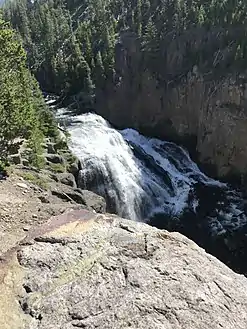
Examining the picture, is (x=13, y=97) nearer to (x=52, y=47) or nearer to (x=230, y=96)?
(x=230, y=96)

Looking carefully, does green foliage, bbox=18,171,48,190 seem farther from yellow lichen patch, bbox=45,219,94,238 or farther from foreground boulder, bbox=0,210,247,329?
foreground boulder, bbox=0,210,247,329

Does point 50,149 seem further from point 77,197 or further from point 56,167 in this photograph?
point 77,197

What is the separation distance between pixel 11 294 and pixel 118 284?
260cm

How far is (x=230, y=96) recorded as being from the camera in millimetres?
42875

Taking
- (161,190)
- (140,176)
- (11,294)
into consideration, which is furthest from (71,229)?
(161,190)

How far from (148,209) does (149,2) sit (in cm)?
4831

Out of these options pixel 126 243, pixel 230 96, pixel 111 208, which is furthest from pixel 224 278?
pixel 230 96

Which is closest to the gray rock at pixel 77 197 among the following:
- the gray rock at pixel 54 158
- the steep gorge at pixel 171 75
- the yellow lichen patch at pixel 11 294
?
the yellow lichen patch at pixel 11 294

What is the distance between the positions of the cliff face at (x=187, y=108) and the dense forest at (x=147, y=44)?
2.72 ft

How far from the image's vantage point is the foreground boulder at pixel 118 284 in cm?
880

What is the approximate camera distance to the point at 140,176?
3878 centimetres

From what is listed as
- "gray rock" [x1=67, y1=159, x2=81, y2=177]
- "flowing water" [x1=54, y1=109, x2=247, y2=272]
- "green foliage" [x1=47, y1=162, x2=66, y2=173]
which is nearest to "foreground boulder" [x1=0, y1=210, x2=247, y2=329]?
"green foliage" [x1=47, y1=162, x2=66, y2=173]

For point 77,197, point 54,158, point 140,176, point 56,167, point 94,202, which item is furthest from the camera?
point 140,176

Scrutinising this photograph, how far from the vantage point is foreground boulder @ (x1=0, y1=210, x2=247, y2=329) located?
346 inches
